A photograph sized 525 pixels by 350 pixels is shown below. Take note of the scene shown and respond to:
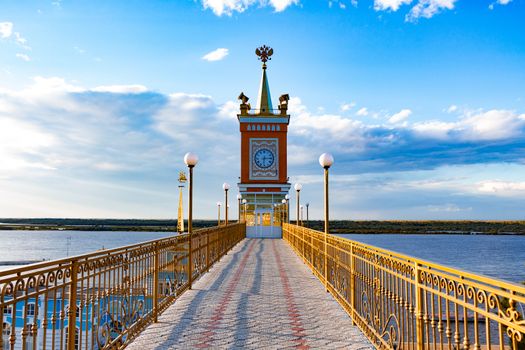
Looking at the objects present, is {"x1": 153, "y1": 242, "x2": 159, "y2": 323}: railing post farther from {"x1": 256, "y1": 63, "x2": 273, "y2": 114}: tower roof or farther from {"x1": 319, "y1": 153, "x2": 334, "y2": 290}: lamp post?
{"x1": 256, "y1": 63, "x2": 273, "y2": 114}: tower roof

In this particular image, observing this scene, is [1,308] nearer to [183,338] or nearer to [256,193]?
[183,338]

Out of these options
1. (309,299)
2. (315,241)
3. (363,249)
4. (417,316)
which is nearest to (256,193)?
(315,241)

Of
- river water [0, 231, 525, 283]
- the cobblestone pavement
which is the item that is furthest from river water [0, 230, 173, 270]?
the cobblestone pavement

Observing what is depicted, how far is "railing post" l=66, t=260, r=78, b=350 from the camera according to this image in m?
3.67

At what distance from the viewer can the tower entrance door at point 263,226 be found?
30.1 meters

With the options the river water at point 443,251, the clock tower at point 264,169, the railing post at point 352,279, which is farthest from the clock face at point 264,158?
the railing post at point 352,279

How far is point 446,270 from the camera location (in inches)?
127

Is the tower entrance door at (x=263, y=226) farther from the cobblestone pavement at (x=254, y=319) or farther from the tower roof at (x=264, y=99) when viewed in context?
the cobblestone pavement at (x=254, y=319)

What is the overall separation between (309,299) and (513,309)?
5809mm

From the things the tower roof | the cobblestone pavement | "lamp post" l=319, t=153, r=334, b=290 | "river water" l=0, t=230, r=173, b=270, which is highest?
the tower roof

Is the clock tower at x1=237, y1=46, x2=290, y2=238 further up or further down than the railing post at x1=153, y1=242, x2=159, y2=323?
further up

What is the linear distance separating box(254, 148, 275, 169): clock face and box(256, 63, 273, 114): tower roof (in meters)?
3.56

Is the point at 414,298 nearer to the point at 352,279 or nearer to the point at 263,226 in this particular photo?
the point at 352,279

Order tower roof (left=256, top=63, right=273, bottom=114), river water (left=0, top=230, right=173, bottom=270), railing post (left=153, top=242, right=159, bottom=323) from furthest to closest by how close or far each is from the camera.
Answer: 1. river water (left=0, top=230, right=173, bottom=270)
2. tower roof (left=256, top=63, right=273, bottom=114)
3. railing post (left=153, top=242, right=159, bottom=323)
